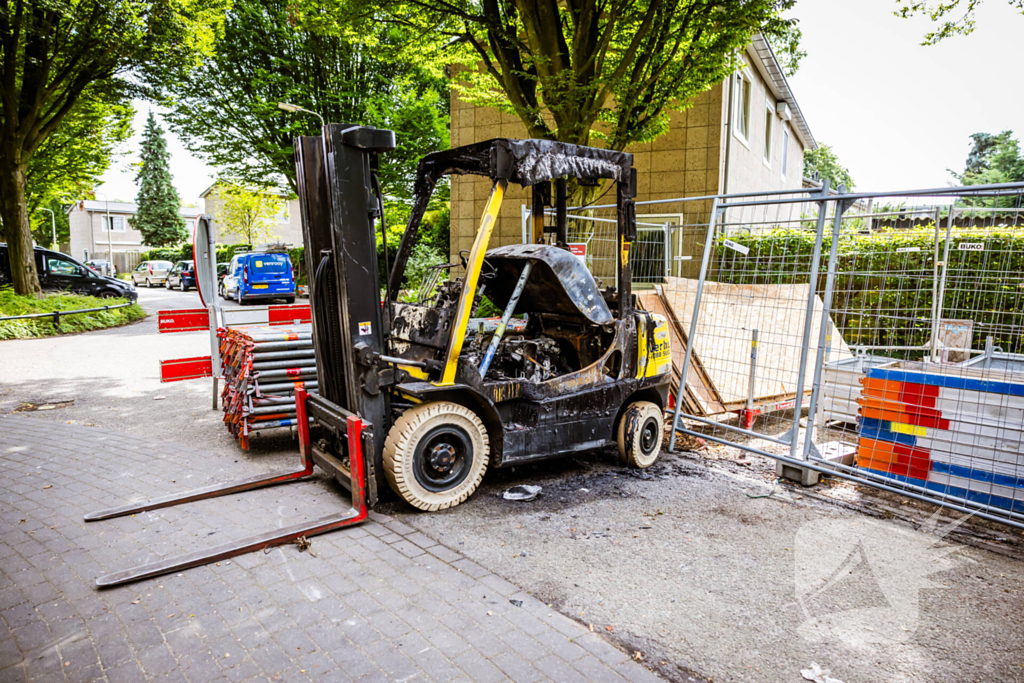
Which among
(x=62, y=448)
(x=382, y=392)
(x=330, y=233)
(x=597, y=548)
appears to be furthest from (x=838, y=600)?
(x=62, y=448)

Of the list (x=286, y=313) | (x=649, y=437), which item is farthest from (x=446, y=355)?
(x=286, y=313)

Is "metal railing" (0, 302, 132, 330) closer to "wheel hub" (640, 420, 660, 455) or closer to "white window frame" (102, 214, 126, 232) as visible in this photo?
"wheel hub" (640, 420, 660, 455)

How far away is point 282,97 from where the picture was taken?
2170 centimetres

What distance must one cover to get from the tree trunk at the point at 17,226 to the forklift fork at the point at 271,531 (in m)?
16.2

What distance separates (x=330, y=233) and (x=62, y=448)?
425 centimetres

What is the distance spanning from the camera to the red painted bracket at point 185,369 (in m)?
7.84

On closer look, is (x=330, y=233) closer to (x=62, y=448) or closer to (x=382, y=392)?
(x=382, y=392)

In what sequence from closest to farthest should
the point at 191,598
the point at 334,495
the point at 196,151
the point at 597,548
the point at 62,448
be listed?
1. the point at 191,598
2. the point at 597,548
3. the point at 334,495
4. the point at 62,448
5. the point at 196,151

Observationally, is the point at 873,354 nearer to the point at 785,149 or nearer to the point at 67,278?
the point at 785,149

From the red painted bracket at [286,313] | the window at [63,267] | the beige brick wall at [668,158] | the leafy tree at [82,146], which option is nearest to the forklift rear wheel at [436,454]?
the red painted bracket at [286,313]

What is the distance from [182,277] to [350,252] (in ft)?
118

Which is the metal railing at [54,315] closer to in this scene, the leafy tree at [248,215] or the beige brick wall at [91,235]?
the leafy tree at [248,215]

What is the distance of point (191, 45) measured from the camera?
16609 millimetres

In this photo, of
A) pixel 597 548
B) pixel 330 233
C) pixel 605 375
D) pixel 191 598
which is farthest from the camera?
pixel 605 375
